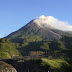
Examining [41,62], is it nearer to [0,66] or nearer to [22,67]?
[22,67]

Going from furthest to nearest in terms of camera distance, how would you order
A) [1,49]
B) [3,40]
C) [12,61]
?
1. [3,40]
2. [1,49]
3. [12,61]

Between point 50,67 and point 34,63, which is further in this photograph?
point 34,63

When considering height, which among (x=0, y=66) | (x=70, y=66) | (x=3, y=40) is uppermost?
(x=3, y=40)

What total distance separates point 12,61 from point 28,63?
16668 millimetres

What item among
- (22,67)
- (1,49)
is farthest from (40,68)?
(1,49)

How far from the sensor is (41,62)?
97125 mm

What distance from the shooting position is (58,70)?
89.2 m

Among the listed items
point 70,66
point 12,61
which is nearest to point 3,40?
point 12,61

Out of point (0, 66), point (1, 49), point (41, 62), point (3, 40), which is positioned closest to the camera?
point (0, 66)

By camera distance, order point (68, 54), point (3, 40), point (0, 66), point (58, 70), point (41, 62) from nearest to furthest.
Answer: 1. point (0, 66)
2. point (58, 70)
3. point (41, 62)
4. point (68, 54)
5. point (3, 40)

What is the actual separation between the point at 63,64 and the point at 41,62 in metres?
15.8

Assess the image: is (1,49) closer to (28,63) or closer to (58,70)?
(28,63)

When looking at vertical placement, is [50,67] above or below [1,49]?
below

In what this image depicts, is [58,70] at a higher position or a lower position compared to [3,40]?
lower
